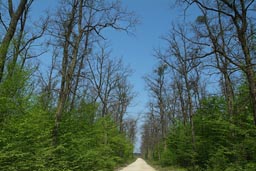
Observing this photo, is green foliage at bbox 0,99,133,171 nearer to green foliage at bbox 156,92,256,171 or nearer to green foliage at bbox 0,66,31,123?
green foliage at bbox 0,66,31,123

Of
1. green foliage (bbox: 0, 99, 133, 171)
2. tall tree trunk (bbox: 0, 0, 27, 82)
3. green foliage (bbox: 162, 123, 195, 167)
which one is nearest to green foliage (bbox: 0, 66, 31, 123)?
green foliage (bbox: 0, 99, 133, 171)

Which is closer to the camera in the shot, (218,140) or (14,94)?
(14,94)

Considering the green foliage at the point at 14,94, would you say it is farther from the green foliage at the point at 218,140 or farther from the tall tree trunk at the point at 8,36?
the green foliage at the point at 218,140

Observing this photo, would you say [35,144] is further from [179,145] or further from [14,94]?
[179,145]

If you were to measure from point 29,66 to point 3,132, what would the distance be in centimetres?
203

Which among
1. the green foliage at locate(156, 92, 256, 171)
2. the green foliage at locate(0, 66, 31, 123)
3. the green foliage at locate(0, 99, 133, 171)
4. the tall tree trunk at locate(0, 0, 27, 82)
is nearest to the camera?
the green foliage at locate(0, 99, 133, 171)

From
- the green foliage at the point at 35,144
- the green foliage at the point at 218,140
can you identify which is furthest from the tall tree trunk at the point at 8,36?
the green foliage at the point at 218,140

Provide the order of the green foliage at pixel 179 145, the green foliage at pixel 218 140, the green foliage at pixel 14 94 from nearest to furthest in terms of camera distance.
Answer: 1. the green foliage at pixel 14 94
2. the green foliage at pixel 218 140
3. the green foliage at pixel 179 145

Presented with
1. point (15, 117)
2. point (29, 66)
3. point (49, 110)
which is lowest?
point (15, 117)

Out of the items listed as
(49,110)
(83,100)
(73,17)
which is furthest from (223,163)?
(73,17)

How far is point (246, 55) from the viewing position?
8828 mm

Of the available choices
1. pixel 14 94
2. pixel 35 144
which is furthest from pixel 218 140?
pixel 14 94

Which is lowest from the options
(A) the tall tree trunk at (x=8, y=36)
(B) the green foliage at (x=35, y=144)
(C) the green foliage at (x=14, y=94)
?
(B) the green foliage at (x=35, y=144)

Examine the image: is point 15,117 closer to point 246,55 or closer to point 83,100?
point 83,100
